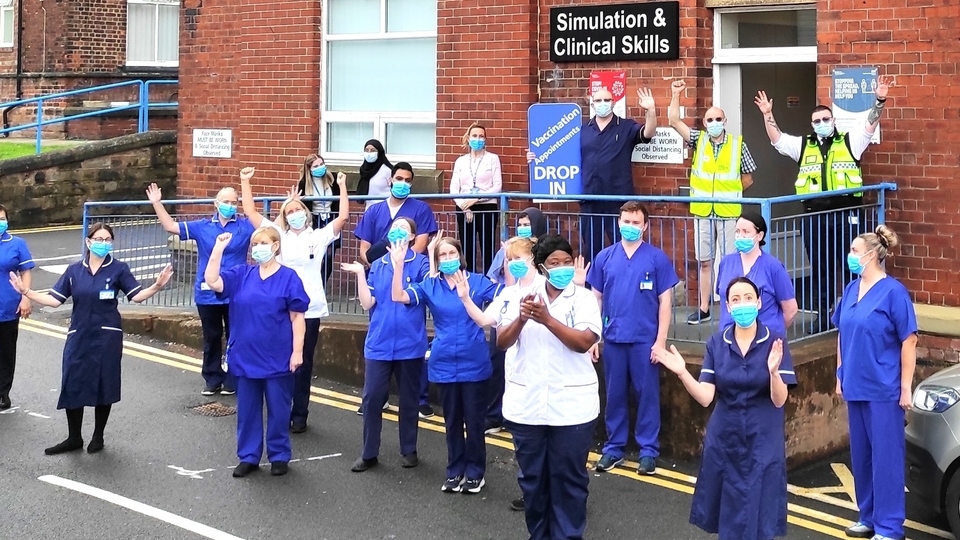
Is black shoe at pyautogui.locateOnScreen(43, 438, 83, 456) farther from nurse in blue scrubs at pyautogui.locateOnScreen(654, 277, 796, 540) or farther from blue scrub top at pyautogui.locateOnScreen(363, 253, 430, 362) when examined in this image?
nurse in blue scrubs at pyautogui.locateOnScreen(654, 277, 796, 540)

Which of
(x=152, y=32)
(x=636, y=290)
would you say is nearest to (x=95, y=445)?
(x=636, y=290)

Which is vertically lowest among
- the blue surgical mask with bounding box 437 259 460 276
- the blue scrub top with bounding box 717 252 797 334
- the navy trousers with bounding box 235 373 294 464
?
the navy trousers with bounding box 235 373 294 464

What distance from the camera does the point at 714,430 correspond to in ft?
21.2

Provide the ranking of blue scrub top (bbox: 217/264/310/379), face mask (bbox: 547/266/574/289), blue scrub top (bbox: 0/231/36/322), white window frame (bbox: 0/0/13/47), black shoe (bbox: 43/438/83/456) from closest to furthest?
face mask (bbox: 547/266/574/289) < blue scrub top (bbox: 217/264/310/379) < black shoe (bbox: 43/438/83/456) < blue scrub top (bbox: 0/231/36/322) < white window frame (bbox: 0/0/13/47)

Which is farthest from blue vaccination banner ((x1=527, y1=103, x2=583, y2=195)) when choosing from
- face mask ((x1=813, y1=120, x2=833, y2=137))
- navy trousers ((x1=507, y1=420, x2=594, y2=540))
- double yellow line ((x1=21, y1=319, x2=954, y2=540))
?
navy trousers ((x1=507, y1=420, x2=594, y2=540))

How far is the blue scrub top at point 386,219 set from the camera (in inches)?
413

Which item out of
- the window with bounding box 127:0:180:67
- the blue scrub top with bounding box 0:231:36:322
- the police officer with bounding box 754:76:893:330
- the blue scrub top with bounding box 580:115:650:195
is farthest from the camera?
the window with bounding box 127:0:180:67

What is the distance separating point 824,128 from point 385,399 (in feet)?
13.3

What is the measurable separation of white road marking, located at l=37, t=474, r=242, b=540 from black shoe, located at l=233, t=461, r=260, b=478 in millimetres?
839

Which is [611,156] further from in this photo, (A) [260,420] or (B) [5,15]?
(B) [5,15]

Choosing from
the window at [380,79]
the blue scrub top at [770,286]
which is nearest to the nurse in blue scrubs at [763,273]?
the blue scrub top at [770,286]

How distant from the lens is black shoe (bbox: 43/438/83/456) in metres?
9.09

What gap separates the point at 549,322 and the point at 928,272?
490cm

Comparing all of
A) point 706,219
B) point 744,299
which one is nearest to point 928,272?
point 706,219
